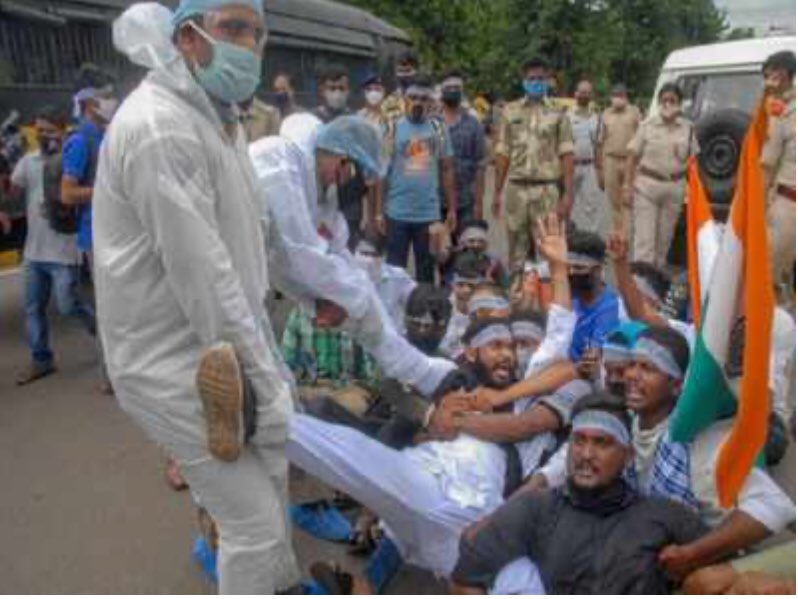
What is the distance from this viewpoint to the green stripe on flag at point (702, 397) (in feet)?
9.68

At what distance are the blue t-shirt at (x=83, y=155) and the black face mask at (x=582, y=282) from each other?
112 inches

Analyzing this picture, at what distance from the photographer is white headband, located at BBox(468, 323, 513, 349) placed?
4000mm

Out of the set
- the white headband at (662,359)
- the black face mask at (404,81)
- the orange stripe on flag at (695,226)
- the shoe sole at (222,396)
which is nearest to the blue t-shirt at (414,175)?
the black face mask at (404,81)

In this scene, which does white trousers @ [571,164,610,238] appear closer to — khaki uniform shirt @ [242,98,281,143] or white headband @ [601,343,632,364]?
khaki uniform shirt @ [242,98,281,143]

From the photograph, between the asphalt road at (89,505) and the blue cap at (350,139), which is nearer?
the blue cap at (350,139)

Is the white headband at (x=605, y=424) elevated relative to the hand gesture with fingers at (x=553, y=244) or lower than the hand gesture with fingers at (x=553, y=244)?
lower

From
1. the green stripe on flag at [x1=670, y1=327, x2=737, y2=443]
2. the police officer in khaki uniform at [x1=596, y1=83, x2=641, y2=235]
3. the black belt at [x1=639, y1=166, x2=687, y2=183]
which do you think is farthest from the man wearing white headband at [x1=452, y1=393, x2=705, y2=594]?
the police officer in khaki uniform at [x1=596, y1=83, x2=641, y2=235]

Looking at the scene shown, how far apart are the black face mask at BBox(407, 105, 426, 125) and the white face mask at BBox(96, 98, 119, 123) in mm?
1903

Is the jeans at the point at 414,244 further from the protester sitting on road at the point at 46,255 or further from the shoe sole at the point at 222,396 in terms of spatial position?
the shoe sole at the point at 222,396

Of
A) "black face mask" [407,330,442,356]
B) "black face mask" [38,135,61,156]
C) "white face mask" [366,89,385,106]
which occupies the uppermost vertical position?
"white face mask" [366,89,385,106]

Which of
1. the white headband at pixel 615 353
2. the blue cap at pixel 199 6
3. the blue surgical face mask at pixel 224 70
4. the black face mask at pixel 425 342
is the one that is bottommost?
the black face mask at pixel 425 342

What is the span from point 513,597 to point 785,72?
4.53 metres

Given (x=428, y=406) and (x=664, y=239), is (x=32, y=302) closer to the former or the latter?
(x=428, y=406)

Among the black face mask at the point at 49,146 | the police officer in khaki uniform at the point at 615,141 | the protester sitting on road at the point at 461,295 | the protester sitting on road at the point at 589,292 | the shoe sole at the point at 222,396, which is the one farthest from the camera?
the police officer in khaki uniform at the point at 615,141
